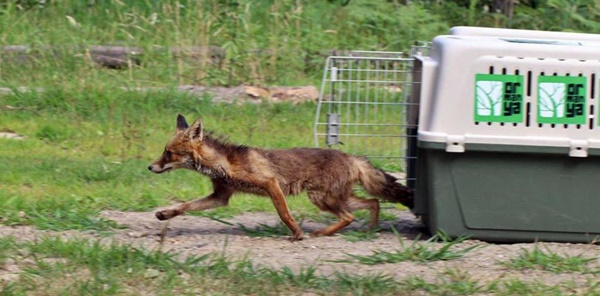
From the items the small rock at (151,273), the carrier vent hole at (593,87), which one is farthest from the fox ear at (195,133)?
the carrier vent hole at (593,87)

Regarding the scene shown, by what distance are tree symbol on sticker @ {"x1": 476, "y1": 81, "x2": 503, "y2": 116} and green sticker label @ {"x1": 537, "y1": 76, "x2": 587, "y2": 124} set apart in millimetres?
274

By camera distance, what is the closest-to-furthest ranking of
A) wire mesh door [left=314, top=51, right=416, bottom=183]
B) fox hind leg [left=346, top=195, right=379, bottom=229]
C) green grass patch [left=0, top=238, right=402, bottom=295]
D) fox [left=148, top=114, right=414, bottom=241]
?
green grass patch [left=0, top=238, right=402, bottom=295] < fox [left=148, top=114, right=414, bottom=241] < fox hind leg [left=346, top=195, right=379, bottom=229] < wire mesh door [left=314, top=51, right=416, bottom=183]

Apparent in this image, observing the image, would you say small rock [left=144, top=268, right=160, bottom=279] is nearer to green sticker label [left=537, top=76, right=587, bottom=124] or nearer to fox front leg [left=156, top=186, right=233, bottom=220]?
fox front leg [left=156, top=186, right=233, bottom=220]

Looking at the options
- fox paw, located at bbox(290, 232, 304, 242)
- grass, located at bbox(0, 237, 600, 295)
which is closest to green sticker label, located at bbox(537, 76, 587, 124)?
grass, located at bbox(0, 237, 600, 295)

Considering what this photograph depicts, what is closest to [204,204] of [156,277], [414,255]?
[156,277]

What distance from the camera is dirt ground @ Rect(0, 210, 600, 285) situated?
584 centimetres

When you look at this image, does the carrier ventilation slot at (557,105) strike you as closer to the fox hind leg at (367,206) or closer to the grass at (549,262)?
the grass at (549,262)

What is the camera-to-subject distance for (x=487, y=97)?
6207 mm

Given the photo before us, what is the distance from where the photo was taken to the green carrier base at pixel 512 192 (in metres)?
6.30

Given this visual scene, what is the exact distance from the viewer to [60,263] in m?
5.70

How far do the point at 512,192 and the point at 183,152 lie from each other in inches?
85.0

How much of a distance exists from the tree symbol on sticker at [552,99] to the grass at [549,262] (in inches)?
33.5

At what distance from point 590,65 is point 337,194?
72.4 inches

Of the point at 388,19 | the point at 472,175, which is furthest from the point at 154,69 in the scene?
the point at 472,175
